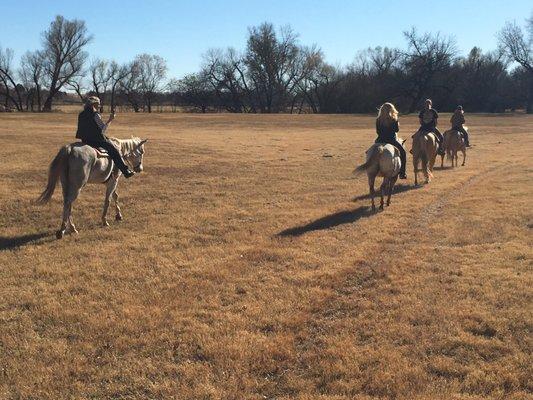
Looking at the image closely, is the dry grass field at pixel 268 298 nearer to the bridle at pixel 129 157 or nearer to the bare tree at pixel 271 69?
the bridle at pixel 129 157

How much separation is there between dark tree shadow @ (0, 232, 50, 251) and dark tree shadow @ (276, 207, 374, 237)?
171 inches

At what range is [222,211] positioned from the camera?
1137cm

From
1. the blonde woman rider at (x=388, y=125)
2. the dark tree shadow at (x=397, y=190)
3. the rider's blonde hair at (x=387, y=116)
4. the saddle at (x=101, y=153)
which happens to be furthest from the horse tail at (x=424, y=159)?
the saddle at (x=101, y=153)

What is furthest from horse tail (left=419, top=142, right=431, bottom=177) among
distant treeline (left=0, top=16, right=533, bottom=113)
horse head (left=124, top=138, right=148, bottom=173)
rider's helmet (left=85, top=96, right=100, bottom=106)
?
distant treeline (left=0, top=16, right=533, bottom=113)

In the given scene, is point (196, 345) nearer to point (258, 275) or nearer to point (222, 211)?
point (258, 275)

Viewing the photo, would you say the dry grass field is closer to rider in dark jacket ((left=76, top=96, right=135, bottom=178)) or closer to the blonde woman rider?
the blonde woman rider

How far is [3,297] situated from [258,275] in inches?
129

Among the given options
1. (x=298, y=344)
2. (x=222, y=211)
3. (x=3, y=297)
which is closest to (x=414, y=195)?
(x=222, y=211)

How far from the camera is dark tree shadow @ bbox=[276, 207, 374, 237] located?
384 inches

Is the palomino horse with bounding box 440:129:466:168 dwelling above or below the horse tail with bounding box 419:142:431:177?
above

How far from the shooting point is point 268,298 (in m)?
6.45

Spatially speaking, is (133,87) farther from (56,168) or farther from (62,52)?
(56,168)

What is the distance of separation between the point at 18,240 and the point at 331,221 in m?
5.90

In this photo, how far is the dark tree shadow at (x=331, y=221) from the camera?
9758 mm
